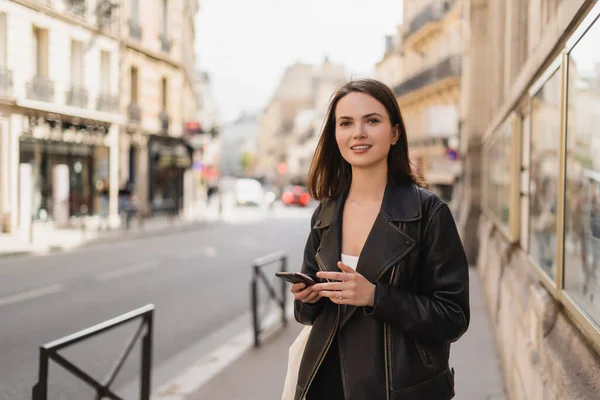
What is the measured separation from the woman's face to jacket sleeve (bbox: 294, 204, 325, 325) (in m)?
0.29

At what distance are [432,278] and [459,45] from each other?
31.1m

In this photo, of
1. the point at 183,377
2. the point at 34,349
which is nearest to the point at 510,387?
the point at 183,377

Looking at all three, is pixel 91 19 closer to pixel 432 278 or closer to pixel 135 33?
pixel 135 33

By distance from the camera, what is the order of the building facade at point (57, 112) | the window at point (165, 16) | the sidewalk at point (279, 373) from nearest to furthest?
1. the sidewalk at point (279, 373)
2. the building facade at point (57, 112)
3. the window at point (165, 16)

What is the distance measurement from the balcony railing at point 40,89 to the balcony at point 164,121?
611 inches

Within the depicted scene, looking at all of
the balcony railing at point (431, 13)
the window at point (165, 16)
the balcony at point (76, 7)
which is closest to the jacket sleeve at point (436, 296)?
the balcony at point (76, 7)

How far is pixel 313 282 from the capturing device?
2.05m

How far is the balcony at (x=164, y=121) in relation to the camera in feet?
82.0

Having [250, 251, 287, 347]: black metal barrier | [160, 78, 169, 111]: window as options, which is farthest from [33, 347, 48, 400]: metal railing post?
[160, 78, 169, 111]: window

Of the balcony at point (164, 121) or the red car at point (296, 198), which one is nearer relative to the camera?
the balcony at point (164, 121)

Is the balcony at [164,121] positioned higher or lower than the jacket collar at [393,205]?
higher

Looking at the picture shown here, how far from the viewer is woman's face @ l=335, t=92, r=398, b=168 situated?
7.08 feet

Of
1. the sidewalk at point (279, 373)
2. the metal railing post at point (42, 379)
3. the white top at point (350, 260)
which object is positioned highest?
the white top at point (350, 260)

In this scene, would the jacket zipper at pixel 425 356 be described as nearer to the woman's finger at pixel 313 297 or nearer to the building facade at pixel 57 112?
the woman's finger at pixel 313 297
